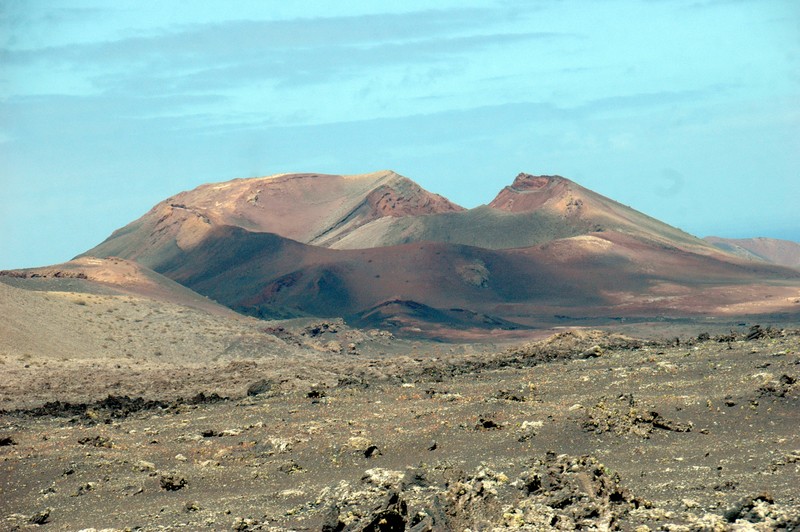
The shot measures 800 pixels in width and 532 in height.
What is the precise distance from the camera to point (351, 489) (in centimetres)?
1816

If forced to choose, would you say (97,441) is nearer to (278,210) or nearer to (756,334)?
(756,334)

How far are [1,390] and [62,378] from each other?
107 inches

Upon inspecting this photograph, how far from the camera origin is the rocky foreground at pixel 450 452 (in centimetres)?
Answer: 1584

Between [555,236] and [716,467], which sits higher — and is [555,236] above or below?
above

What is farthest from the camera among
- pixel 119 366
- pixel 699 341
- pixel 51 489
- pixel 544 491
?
pixel 119 366

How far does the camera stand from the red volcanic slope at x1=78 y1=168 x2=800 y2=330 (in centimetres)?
9181

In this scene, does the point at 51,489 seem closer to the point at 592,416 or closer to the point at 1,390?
the point at 592,416

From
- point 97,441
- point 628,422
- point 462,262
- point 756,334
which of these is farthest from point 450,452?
point 462,262

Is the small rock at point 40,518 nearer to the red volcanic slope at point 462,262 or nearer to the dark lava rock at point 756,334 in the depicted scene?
the dark lava rock at point 756,334

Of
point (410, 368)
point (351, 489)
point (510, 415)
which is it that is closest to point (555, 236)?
point (410, 368)

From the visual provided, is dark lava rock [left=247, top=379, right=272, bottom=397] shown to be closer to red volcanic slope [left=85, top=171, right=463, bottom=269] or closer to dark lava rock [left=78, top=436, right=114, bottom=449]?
dark lava rock [left=78, top=436, right=114, bottom=449]

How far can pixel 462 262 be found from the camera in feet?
331

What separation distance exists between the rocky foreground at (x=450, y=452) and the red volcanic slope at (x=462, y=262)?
167 feet

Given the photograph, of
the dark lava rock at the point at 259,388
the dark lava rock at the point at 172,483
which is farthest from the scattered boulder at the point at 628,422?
the dark lava rock at the point at 259,388
